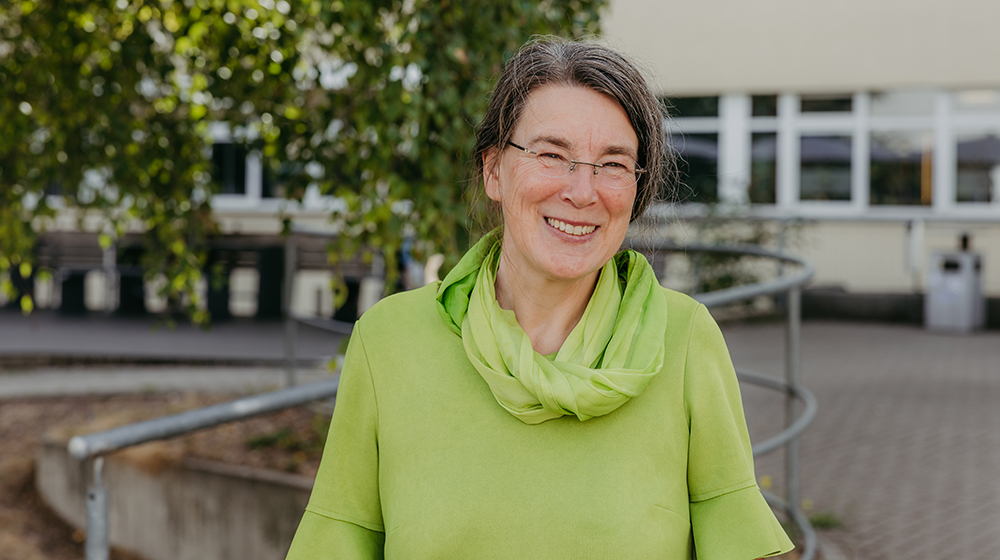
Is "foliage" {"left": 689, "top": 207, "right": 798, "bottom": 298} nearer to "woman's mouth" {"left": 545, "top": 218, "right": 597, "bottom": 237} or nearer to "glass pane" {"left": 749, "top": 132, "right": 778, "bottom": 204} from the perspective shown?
"glass pane" {"left": 749, "top": 132, "right": 778, "bottom": 204}

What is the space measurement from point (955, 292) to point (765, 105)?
4029 millimetres

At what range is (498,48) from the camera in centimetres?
357

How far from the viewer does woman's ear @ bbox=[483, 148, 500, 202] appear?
5.59 feet

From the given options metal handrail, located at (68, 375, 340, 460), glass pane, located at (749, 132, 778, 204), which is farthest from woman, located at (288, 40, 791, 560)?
glass pane, located at (749, 132, 778, 204)

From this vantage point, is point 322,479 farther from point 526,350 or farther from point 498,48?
point 498,48

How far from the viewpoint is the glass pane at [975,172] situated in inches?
558

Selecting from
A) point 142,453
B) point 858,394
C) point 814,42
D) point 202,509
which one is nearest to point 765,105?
point 814,42

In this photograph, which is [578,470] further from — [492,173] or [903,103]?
[903,103]

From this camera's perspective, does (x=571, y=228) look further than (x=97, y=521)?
No

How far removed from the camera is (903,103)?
47.5 ft

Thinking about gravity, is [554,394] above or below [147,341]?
above

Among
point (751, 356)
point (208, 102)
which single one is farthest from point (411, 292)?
point (751, 356)

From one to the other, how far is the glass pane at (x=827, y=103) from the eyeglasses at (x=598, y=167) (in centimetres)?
1421

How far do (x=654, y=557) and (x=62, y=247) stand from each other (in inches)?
571
